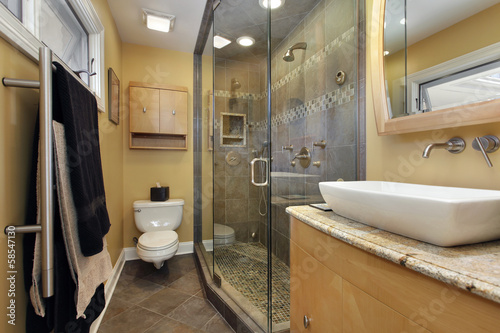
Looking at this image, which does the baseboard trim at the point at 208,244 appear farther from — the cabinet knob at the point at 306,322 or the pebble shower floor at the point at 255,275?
the cabinet knob at the point at 306,322

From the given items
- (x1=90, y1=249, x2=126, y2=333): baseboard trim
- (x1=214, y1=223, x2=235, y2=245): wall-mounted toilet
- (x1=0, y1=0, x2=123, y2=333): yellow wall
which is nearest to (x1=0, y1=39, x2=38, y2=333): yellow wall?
(x1=0, y1=0, x2=123, y2=333): yellow wall

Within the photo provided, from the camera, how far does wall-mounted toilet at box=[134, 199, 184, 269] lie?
6.86 ft

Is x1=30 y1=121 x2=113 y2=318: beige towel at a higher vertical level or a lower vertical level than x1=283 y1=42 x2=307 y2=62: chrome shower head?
lower

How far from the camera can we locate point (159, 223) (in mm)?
2549

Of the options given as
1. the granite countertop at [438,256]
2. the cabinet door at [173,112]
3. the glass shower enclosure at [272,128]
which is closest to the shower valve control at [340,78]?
the glass shower enclosure at [272,128]

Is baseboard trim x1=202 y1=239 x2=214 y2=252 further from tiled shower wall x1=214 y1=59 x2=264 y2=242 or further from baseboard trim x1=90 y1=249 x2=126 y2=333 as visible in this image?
baseboard trim x1=90 y1=249 x2=126 y2=333

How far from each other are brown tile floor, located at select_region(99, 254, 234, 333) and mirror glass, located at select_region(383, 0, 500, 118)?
183 cm

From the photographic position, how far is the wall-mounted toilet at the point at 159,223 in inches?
82.4

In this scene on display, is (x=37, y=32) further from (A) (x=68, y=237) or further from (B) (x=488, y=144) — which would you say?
(B) (x=488, y=144)

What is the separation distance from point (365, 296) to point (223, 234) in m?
1.75

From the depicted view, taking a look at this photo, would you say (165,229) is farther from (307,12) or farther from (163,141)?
(307,12)

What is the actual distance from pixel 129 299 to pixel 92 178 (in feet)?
4.38

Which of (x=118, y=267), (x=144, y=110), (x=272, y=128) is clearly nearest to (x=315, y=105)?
(x=272, y=128)

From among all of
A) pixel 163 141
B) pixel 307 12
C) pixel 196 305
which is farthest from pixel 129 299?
pixel 307 12
